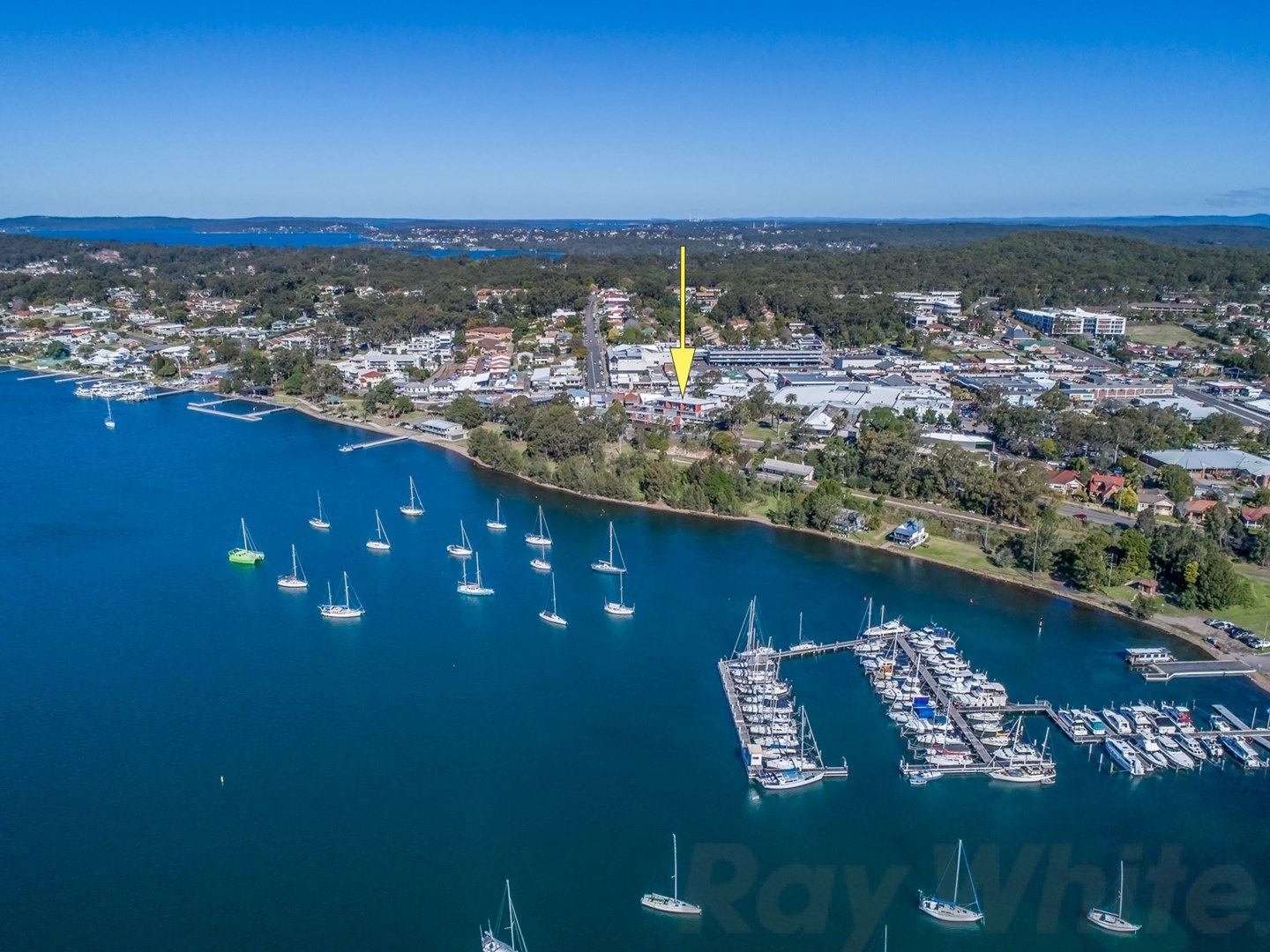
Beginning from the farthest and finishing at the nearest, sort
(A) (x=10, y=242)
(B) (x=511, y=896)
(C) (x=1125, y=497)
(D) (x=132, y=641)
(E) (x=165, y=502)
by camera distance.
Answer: (A) (x=10, y=242) → (E) (x=165, y=502) → (C) (x=1125, y=497) → (D) (x=132, y=641) → (B) (x=511, y=896)

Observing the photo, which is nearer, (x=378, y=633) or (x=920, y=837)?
(x=920, y=837)

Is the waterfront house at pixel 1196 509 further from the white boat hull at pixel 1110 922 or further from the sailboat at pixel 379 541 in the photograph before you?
the sailboat at pixel 379 541

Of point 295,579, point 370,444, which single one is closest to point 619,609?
point 295,579

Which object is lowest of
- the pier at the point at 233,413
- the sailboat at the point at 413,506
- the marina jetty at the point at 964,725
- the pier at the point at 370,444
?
the marina jetty at the point at 964,725

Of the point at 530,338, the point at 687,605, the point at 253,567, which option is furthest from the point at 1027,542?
the point at 530,338

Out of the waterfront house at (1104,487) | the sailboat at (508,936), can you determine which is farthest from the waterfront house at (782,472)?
the sailboat at (508,936)

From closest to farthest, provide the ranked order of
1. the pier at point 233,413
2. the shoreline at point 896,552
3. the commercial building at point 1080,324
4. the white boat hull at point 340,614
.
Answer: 1. the shoreline at point 896,552
2. the white boat hull at point 340,614
3. the pier at point 233,413
4. the commercial building at point 1080,324

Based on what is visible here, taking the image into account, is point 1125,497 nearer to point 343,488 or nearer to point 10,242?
point 343,488
